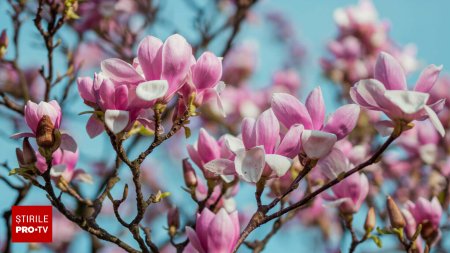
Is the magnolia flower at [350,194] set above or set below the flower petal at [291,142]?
below

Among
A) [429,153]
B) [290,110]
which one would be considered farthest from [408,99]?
[429,153]

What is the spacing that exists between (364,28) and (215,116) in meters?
1.48

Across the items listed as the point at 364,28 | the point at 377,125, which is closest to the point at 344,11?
the point at 364,28

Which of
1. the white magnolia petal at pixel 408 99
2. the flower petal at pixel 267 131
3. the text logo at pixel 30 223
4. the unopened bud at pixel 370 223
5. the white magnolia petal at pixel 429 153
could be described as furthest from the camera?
the white magnolia petal at pixel 429 153

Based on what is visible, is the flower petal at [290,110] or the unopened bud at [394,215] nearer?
the flower petal at [290,110]

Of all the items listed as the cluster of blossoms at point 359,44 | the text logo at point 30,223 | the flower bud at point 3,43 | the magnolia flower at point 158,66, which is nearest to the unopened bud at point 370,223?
the magnolia flower at point 158,66

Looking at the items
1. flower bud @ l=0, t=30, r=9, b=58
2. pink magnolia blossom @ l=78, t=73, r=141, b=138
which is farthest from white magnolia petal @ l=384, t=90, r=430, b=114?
flower bud @ l=0, t=30, r=9, b=58

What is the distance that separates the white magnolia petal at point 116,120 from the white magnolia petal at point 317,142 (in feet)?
1.34

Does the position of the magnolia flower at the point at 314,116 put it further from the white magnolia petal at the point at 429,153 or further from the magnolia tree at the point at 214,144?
the white magnolia petal at the point at 429,153

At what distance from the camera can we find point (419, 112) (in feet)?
4.53

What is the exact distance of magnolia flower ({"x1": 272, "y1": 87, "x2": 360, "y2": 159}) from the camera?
1408 millimetres

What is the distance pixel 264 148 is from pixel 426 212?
0.67m

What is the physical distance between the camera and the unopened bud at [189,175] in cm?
179

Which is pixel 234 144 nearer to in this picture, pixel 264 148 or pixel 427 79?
pixel 264 148
